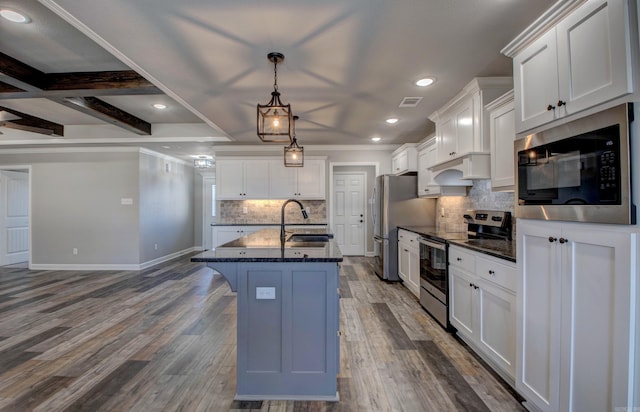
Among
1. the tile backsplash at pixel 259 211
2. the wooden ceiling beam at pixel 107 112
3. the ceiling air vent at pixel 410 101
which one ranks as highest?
the wooden ceiling beam at pixel 107 112

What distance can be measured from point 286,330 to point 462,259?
5.56 ft

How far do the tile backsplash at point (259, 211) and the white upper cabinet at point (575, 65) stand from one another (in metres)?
4.56

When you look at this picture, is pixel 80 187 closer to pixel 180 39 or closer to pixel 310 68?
pixel 180 39

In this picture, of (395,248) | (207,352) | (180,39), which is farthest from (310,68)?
(395,248)

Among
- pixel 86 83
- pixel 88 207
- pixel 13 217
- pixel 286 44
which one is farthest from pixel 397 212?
pixel 13 217

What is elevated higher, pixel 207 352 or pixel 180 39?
pixel 180 39

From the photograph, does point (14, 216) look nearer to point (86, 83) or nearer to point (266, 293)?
point (86, 83)

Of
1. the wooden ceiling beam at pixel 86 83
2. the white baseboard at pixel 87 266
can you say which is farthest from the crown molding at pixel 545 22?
the white baseboard at pixel 87 266

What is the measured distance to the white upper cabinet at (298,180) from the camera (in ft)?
19.7

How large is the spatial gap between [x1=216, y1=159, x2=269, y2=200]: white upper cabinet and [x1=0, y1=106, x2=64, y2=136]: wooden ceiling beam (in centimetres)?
269

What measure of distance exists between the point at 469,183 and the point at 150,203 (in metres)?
5.97

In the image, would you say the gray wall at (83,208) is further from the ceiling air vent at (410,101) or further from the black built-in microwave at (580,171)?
the black built-in microwave at (580,171)

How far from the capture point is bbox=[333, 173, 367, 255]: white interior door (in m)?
7.14

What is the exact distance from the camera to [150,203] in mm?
6207
